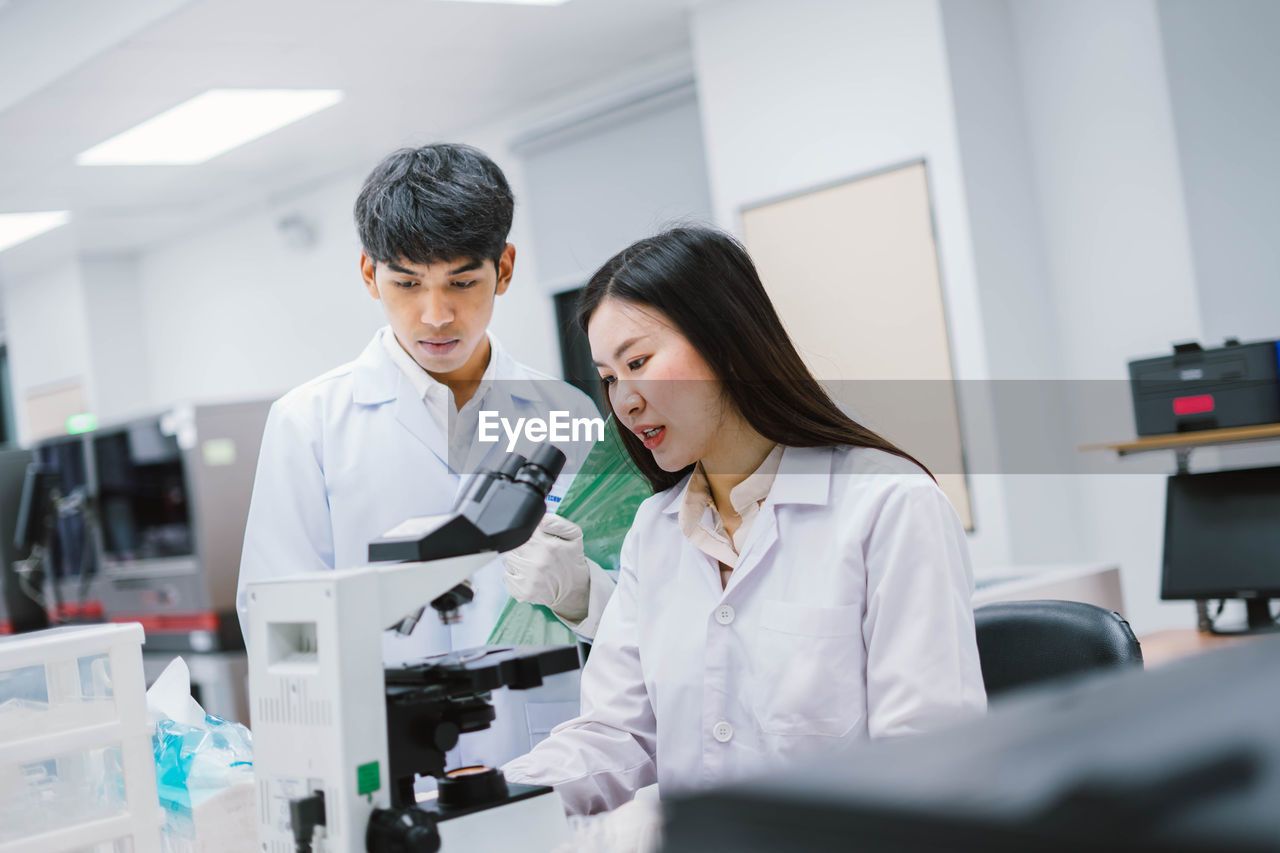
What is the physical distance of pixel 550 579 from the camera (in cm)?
153

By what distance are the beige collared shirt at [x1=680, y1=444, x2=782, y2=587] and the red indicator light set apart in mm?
1971

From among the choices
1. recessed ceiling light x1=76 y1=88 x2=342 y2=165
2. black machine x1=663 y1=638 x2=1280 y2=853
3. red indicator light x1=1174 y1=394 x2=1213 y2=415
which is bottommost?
black machine x1=663 y1=638 x2=1280 y2=853

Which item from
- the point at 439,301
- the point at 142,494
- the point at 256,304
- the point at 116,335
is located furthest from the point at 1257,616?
the point at 116,335

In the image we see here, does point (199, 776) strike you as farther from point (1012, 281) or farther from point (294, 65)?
point (294, 65)

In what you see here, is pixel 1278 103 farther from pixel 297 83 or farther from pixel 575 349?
pixel 297 83

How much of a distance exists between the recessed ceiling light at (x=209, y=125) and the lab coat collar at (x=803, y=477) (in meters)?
3.69

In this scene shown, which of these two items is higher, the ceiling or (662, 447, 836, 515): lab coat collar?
the ceiling

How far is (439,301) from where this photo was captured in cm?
165

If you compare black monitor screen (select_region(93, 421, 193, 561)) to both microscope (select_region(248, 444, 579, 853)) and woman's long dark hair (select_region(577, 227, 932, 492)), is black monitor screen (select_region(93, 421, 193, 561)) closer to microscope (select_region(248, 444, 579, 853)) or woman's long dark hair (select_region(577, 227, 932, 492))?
woman's long dark hair (select_region(577, 227, 932, 492))

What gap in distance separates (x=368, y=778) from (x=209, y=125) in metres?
4.50

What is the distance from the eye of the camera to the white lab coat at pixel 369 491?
165cm

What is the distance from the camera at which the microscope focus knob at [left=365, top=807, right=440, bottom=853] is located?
95 centimetres

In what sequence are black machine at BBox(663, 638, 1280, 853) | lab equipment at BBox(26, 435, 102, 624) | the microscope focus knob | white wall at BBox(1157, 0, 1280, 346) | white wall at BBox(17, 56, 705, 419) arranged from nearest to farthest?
black machine at BBox(663, 638, 1280, 853) < the microscope focus knob < white wall at BBox(1157, 0, 1280, 346) < lab equipment at BBox(26, 435, 102, 624) < white wall at BBox(17, 56, 705, 419)

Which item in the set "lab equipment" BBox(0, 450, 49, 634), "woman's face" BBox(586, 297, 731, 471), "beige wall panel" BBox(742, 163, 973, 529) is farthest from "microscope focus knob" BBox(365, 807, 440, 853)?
"lab equipment" BBox(0, 450, 49, 634)
